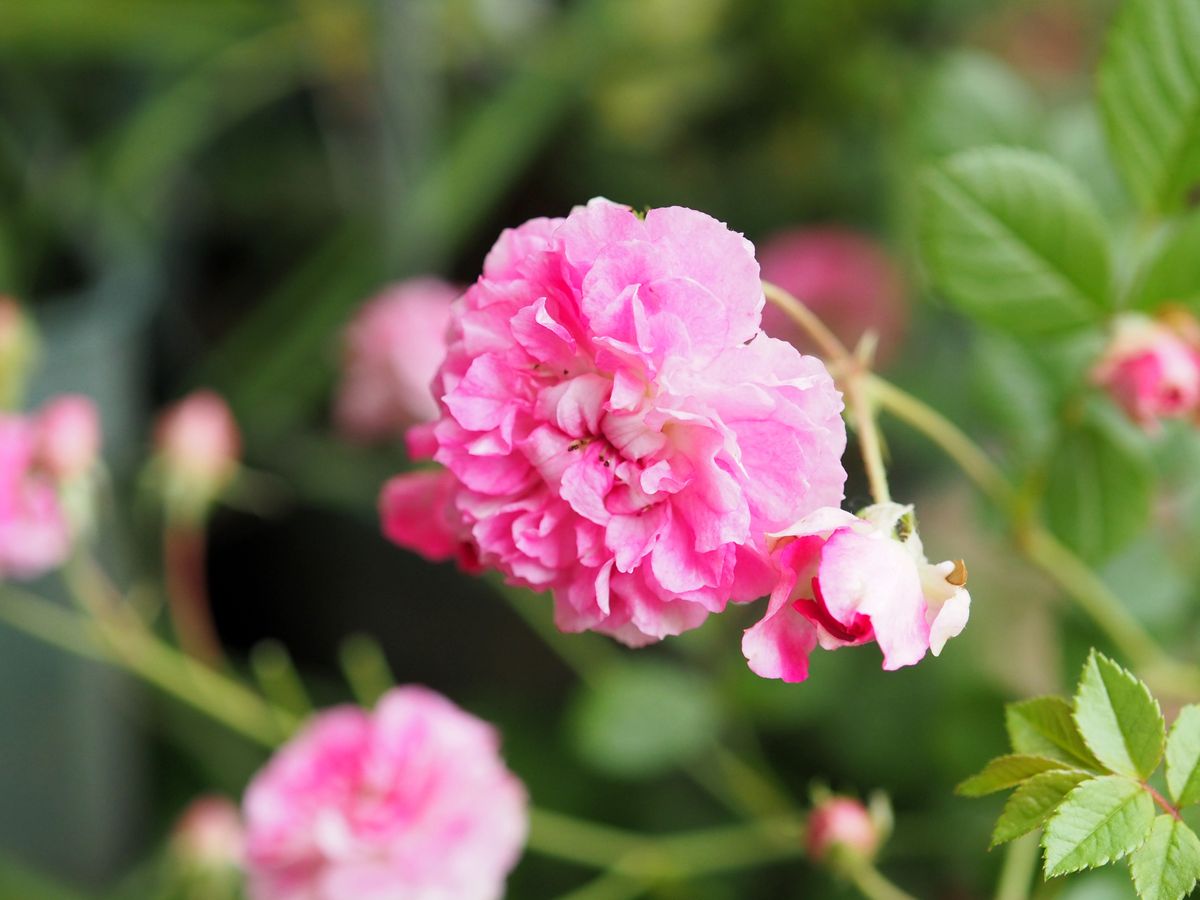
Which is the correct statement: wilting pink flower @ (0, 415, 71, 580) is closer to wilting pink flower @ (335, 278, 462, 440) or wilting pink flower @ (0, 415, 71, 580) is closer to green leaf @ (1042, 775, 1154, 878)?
wilting pink flower @ (335, 278, 462, 440)

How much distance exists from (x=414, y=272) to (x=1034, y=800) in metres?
0.56

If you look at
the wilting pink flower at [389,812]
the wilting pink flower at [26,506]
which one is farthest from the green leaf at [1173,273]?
the wilting pink flower at [26,506]

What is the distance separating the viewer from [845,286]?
1.92 ft

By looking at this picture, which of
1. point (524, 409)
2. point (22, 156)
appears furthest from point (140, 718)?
point (524, 409)

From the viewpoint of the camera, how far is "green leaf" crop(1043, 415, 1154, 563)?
1.08 feet

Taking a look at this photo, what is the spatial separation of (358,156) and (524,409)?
0.65 m

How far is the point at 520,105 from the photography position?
2.44ft

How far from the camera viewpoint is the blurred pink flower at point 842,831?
0.27 meters

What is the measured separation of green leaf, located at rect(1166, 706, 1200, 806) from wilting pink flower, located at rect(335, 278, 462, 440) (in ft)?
1.02

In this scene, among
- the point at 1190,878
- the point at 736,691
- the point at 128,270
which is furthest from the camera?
the point at 128,270

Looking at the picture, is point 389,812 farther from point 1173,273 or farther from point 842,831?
point 1173,273

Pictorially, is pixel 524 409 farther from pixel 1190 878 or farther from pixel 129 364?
pixel 129 364

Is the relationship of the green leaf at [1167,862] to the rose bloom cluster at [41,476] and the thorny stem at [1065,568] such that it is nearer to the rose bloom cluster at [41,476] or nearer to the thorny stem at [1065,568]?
the thorny stem at [1065,568]

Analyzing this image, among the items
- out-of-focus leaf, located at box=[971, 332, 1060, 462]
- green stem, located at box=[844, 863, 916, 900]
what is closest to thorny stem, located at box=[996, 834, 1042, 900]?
green stem, located at box=[844, 863, 916, 900]
